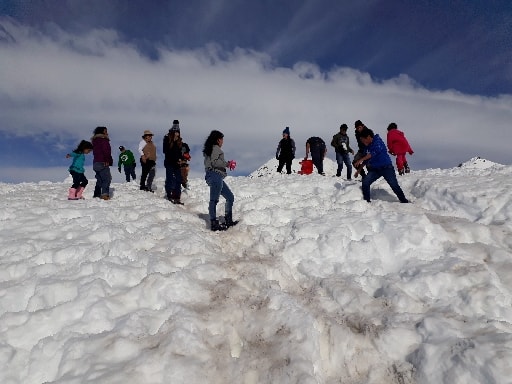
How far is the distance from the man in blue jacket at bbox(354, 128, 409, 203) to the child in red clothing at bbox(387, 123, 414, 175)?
3.95 meters

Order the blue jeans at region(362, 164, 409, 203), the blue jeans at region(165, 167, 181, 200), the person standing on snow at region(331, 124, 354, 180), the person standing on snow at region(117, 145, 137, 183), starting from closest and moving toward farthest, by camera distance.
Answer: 1. the blue jeans at region(362, 164, 409, 203)
2. the blue jeans at region(165, 167, 181, 200)
3. the person standing on snow at region(331, 124, 354, 180)
4. the person standing on snow at region(117, 145, 137, 183)

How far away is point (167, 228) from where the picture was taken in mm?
8641

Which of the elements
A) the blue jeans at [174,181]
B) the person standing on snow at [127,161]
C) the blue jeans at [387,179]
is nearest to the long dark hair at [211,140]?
the blue jeans at [174,181]

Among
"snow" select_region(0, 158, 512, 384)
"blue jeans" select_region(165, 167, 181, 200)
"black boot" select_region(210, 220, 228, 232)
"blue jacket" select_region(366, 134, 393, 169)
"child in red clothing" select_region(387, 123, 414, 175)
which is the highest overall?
"child in red clothing" select_region(387, 123, 414, 175)

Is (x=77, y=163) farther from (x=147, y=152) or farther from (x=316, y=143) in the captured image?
(x=316, y=143)

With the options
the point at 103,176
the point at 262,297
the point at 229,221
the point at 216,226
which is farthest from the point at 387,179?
the point at 103,176

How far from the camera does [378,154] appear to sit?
10016 millimetres

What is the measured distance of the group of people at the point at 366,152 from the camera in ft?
32.8

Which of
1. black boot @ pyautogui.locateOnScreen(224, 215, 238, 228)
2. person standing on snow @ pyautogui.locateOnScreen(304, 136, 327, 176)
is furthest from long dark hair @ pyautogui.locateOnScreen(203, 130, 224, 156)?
person standing on snow @ pyautogui.locateOnScreen(304, 136, 327, 176)

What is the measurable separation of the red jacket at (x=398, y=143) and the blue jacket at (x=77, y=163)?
12.2 m

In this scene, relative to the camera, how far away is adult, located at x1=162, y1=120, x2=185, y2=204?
41.1 ft

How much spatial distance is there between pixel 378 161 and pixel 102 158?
31.5ft

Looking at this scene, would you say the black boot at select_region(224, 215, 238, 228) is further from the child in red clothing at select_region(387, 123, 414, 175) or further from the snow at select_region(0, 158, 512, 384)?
the child in red clothing at select_region(387, 123, 414, 175)

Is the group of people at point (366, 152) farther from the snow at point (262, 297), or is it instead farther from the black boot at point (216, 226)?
the black boot at point (216, 226)
